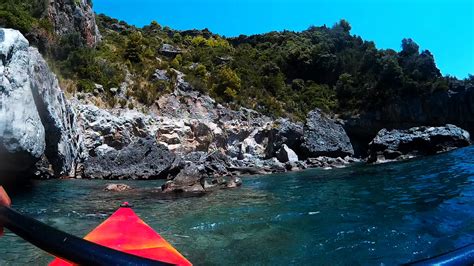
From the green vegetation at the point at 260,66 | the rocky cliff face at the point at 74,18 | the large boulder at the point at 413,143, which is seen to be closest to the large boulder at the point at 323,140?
the large boulder at the point at 413,143

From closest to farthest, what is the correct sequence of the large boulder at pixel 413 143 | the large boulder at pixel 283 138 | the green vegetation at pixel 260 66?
the large boulder at pixel 413 143
the green vegetation at pixel 260 66
the large boulder at pixel 283 138

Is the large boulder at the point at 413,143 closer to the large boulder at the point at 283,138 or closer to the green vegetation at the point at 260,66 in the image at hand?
the large boulder at the point at 283,138

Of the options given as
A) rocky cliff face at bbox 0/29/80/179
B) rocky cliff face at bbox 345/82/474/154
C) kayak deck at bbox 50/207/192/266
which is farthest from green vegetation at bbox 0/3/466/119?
kayak deck at bbox 50/207/192/266

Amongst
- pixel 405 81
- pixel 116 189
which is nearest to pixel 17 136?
pixel 116 189

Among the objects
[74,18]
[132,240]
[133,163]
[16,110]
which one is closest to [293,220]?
[132,240]

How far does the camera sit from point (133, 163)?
67.6 feet

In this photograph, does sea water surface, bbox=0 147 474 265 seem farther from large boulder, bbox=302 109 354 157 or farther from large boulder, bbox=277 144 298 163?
large boulder, bbox=302 109 354 157

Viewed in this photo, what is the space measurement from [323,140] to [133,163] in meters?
18.1

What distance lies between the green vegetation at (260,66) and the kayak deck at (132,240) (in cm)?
2176

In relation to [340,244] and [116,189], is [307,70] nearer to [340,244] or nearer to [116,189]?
[116,189]

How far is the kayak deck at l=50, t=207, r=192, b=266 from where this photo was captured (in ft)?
10.4

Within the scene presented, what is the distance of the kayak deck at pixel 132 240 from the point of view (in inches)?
125

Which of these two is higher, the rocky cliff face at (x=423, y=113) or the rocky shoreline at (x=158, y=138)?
the rocky cliff face at (x=423, y=113)

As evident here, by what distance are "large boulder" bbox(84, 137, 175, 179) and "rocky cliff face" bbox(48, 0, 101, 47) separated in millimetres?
15068
